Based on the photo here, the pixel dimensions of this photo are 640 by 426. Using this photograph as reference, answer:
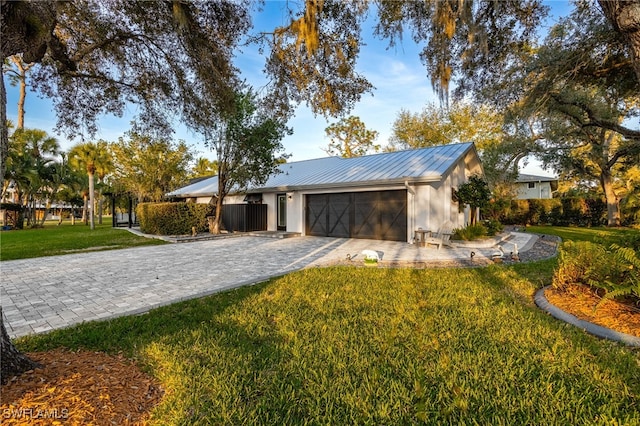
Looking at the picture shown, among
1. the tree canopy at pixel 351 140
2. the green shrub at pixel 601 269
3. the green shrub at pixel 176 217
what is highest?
the tree canopy at pixel 351 140

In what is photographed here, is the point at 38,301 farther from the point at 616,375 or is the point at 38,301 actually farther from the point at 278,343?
the point at 616,375

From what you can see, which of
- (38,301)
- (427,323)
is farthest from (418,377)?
(38,301)

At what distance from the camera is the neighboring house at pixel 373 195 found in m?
11.9

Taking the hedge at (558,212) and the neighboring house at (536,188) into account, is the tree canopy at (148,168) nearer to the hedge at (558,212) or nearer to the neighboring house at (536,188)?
the hedge at (558,212)

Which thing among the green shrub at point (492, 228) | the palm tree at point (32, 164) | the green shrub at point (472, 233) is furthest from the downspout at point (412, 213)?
the palm tree at point (32, 164)

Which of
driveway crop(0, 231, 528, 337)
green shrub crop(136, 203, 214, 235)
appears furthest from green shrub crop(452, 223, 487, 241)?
green shrub crop(136, 203, 214, 235)

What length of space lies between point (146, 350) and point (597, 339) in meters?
4.72

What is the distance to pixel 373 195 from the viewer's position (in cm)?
1319

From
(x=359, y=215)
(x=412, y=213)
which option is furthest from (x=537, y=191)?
(x=359, y=215)

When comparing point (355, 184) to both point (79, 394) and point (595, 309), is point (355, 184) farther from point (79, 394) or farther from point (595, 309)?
point (79, 394)

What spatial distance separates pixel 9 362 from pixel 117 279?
14.5ft

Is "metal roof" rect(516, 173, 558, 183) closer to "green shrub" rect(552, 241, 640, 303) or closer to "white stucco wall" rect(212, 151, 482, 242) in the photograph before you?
"white stucco wall" rect(212, 151, 482, 242)

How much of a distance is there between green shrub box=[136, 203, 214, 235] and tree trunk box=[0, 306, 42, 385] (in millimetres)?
13542

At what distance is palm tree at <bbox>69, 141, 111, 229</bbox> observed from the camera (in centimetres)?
2242
